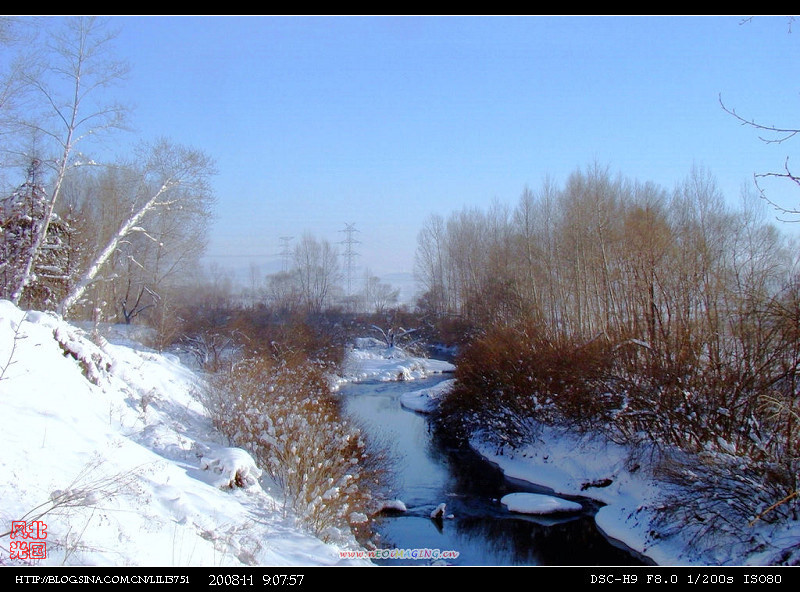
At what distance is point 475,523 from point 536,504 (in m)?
1.82

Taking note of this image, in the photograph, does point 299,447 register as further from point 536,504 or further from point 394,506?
point 536,504

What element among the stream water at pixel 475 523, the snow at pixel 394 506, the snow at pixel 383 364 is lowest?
the stream water at pixel 475 523

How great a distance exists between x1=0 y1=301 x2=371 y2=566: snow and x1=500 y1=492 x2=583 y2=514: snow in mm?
5333

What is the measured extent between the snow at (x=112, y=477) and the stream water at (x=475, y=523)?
8.48ft

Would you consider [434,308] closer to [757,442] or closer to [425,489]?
[425,489]

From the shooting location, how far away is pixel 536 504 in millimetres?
12945

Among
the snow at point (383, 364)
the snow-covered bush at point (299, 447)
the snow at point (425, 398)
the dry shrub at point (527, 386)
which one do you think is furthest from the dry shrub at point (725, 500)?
the snow at point (383, 364)

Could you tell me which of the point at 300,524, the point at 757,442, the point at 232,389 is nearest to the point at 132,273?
the point at 232,389

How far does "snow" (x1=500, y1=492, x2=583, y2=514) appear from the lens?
1278 centimetres

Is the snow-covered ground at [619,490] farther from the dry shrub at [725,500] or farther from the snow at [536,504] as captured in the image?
the snow at [536,504]

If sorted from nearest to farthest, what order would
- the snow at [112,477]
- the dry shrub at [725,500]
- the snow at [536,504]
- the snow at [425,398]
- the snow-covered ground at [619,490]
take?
the snow at [112,477] < the dry shrub at [725,500] < the snow-covered ground at [619,490] < the snow at [536,504] < the snow at [425,398]

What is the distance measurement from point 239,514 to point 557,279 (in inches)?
907

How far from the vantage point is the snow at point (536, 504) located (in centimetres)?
1278

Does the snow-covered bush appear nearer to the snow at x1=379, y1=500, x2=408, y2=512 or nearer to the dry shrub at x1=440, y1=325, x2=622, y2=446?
the snow at x1=379, y1=500, x2=408, y2=512
